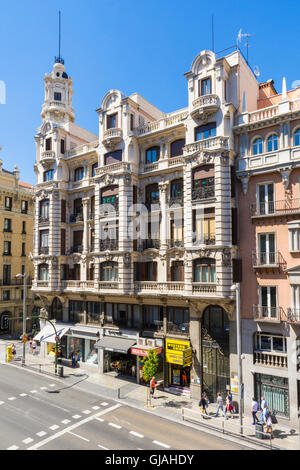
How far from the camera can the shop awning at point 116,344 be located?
2808cm

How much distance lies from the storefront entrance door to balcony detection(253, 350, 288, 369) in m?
2.34

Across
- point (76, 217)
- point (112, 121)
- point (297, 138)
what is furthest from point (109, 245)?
point (297, 138)

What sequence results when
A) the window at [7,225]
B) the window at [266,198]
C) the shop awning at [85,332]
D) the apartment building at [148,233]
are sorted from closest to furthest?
the window at [266,198], the apartment building at [148,233], the shop awning at [85,332], the window at [7,225]

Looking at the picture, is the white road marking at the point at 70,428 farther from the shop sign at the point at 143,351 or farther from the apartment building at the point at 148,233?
the apartment building at the point at 148,233

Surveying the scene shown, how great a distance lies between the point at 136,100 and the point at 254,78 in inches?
485

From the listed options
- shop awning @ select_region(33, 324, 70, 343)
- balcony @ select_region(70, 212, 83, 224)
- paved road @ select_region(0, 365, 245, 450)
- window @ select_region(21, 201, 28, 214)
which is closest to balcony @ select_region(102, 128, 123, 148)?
balcony @ select_region(70, 212, 83, 224)

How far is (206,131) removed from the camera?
26156mm

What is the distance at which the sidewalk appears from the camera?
1989cm

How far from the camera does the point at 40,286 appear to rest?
35938 mm

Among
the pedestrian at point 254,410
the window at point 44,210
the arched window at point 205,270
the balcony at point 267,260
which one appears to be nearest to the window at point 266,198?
the balcony at point 267,260

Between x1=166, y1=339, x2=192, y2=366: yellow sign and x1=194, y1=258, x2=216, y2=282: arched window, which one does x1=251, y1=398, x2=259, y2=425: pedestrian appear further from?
x1=194, y1=258, x2=216, y2=282: arched window

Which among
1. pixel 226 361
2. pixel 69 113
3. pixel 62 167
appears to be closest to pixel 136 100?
pixel 62 167

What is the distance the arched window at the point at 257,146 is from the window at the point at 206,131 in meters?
3.41

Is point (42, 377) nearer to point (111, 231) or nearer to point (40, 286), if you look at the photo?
point (40, 286)
